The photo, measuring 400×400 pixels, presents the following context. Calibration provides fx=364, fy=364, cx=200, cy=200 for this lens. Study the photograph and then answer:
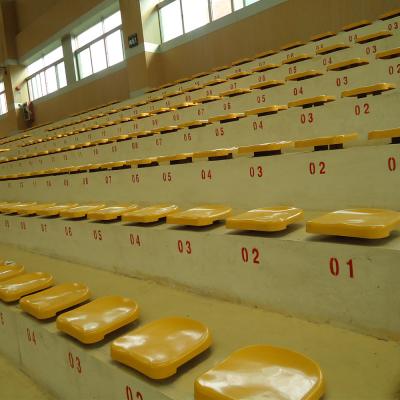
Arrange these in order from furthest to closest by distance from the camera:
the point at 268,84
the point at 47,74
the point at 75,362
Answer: the point at 47,74, the point at 268,84, the point at 75,362

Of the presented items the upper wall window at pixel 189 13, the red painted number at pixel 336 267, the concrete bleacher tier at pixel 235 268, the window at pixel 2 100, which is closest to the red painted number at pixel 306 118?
the concrete bleacher tier at pixel 235 268

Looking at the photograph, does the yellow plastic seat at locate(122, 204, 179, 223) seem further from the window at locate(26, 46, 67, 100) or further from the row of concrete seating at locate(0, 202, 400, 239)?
the window at locate(26, 46, 67, 100)

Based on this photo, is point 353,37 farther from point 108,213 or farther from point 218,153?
point 108,213

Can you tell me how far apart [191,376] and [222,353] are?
0.28ft

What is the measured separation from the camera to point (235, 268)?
2.64ft

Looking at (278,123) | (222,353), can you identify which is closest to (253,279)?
(222,353)

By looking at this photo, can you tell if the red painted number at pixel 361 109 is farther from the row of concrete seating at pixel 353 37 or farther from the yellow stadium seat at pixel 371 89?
the row of concrete seating at pixel 353 37

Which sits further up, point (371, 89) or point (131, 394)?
point (371, 89)

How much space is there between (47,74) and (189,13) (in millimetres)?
3664

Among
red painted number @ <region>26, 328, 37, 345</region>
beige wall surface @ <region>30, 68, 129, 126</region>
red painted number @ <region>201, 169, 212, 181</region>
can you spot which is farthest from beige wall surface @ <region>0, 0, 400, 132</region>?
red painted number @ <region>26, 328, 37, 345</region>

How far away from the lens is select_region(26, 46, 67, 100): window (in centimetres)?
648

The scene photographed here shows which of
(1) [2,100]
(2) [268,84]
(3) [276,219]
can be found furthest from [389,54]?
(1) [2,100]

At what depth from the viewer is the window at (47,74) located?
648 centimetres

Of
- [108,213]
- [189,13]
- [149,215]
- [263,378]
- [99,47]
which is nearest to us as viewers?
[263,378]
